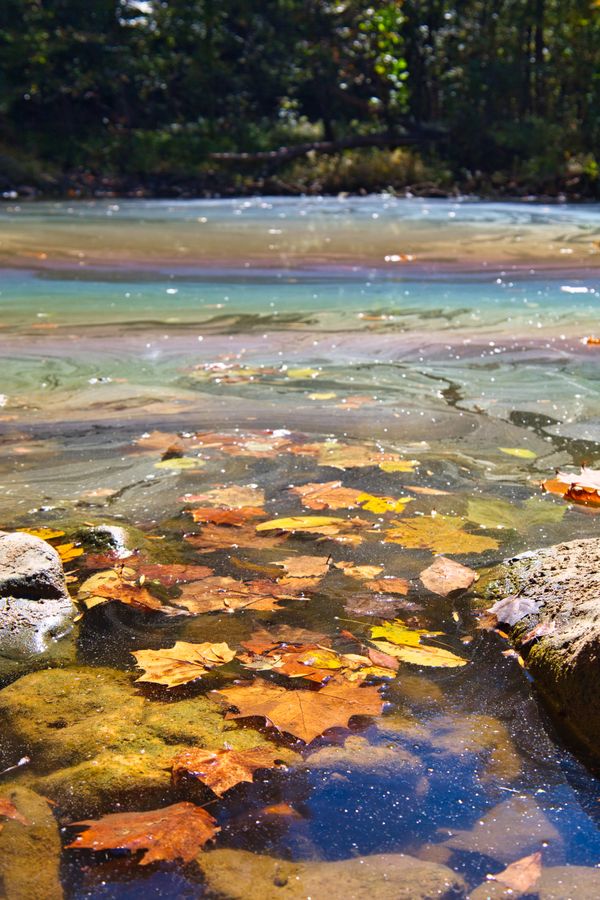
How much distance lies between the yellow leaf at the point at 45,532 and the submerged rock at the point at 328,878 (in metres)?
1.32

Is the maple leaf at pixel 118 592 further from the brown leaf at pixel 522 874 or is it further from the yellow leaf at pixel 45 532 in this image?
the brown leaf at pixel 522 874

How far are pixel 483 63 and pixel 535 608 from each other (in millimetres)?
18153

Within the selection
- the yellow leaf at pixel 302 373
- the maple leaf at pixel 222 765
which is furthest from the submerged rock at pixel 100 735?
the yellow leaf at pixel 302 373

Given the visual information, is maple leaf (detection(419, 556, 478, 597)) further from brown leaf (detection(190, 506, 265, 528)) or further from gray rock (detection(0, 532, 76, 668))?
gray rock (detection(0, 532, 76, 668))

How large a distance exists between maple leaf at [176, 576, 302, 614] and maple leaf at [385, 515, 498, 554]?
39cm

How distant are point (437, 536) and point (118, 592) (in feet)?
2.77

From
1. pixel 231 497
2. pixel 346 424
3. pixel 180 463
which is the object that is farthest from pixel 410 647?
pixel 346 424

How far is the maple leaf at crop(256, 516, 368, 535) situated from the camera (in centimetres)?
262

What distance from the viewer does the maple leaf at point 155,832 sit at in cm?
141

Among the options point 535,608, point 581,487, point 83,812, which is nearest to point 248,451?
point 581,487

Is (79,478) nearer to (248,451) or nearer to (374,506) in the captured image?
(248,451)

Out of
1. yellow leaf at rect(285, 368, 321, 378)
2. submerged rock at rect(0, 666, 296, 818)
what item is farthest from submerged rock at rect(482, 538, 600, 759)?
yellow leaf at rect(285, 368, 321, 378)

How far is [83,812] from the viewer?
4.93ft

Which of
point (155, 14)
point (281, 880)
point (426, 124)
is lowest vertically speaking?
point (281, 880)
